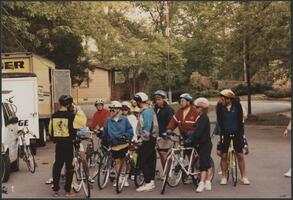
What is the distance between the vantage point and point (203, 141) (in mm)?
9969

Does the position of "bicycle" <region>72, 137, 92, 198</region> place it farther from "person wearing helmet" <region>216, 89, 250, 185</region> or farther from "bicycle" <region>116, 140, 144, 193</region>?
"person wearing helmet" <region>216, 89, 250, 185</region>

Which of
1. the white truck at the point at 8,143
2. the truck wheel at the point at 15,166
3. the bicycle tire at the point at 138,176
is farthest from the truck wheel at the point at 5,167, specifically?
the bicycle tire at the point at 138,176

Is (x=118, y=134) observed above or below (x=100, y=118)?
below

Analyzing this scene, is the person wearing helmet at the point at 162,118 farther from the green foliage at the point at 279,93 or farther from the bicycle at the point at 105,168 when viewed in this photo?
the green foliage at the point at 279,93

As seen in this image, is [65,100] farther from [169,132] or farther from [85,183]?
[169,132]

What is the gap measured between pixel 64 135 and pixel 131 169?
62.9 inches

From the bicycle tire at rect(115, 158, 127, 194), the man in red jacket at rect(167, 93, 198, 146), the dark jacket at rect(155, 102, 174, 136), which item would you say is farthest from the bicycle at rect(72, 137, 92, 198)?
the dark jacket at rect(155, 102, 174, 136)

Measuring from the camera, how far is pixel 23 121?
1688 centimetres

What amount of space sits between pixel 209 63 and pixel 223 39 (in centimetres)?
2811

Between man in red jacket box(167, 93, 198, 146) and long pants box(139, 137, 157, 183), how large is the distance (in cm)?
49

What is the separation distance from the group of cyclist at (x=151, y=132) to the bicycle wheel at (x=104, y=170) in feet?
0.75

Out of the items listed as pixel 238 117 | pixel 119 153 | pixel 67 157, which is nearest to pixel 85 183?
pixel 67 157

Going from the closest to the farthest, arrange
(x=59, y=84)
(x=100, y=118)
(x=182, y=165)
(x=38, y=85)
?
(x=182, y=165)
(x=100, y=118)
(x=38, y=85)
(x=59, y=84)

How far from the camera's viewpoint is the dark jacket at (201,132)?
9.90 m
